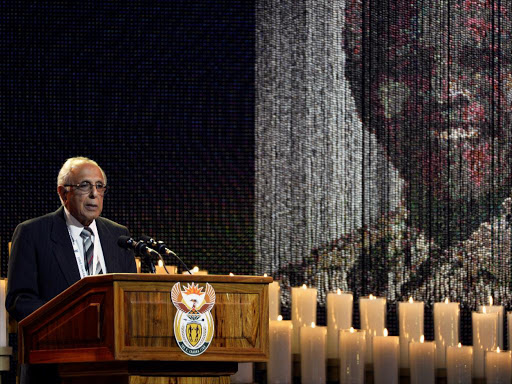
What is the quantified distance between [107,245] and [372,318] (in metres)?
1.40

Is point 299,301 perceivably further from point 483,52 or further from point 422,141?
point 483,52

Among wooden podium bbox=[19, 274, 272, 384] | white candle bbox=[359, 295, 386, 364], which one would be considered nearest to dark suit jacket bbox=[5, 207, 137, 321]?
wooden podium bbox=[19, 274, 272, 384]

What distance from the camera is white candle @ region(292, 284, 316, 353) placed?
391 centimetres

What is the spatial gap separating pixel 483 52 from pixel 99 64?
1833mm

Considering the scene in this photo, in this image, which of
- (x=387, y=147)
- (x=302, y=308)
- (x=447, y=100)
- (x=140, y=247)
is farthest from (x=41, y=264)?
(x=447, y=100)

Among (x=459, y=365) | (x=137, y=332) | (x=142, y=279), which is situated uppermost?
(x=142, y=279)

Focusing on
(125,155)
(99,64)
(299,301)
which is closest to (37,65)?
(99,64)

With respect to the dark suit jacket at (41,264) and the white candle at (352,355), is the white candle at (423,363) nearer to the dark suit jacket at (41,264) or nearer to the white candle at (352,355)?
the white candle at (352,355)

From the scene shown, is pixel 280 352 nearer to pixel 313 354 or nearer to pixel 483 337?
pixel 313 354

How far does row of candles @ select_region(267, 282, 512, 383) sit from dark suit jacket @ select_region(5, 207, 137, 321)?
3.66 feet

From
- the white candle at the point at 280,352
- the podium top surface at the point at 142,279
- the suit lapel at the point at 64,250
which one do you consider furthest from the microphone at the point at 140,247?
the white candle at the point at 280,352

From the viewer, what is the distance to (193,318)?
Result: 2.29 metres

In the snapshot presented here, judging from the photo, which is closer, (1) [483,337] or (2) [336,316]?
(1) [483,337]

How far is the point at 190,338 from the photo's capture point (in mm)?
2273
